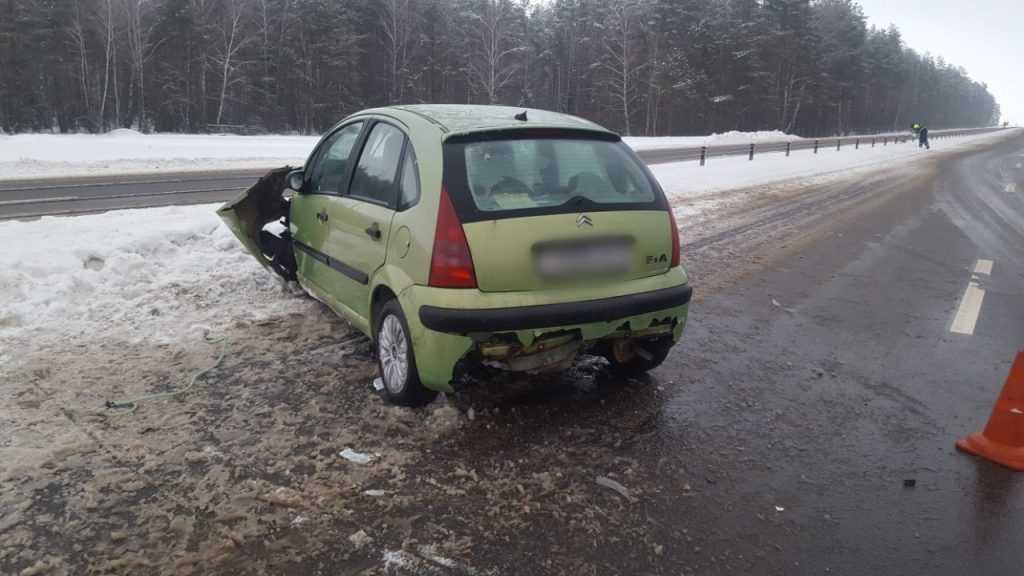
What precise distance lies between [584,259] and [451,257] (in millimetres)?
751

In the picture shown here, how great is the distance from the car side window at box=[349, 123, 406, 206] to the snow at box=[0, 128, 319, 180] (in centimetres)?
1697

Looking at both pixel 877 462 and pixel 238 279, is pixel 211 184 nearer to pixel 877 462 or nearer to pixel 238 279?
pixel 238 279

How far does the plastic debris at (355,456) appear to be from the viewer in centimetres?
334

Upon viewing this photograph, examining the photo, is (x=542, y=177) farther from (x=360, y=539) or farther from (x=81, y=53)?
(x=81, y=53)

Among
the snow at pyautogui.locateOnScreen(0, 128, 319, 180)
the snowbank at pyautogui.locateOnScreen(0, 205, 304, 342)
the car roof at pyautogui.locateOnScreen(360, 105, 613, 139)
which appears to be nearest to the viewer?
the car roof at pyautogui.locateOnScreen(360, 105, 613, 139)

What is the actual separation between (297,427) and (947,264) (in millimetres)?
8656

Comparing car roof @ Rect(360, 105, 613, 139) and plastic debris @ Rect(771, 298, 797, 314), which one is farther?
plastic debris @ Rect(771, 298, 797, 314)

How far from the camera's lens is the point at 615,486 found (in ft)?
10.5

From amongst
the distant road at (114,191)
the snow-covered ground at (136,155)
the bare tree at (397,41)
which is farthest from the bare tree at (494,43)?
the distant road at (114,191)

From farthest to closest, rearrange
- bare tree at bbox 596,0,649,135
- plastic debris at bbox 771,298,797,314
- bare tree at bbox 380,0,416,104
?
bare tree at bbox 596,0,649,135 < bare tree at bbox 380,0,416,104 < plastic debris at bbox 771,298,797,314

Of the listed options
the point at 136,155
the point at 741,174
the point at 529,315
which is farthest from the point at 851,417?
the point at 136,155

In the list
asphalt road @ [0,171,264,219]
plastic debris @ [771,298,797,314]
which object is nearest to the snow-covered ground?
asphalt road @ [0,171,264,219]

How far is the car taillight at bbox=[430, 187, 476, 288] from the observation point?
3416mm

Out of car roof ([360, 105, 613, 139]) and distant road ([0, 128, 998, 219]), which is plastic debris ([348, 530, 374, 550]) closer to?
car roof ([360, 105, 613, 139])
